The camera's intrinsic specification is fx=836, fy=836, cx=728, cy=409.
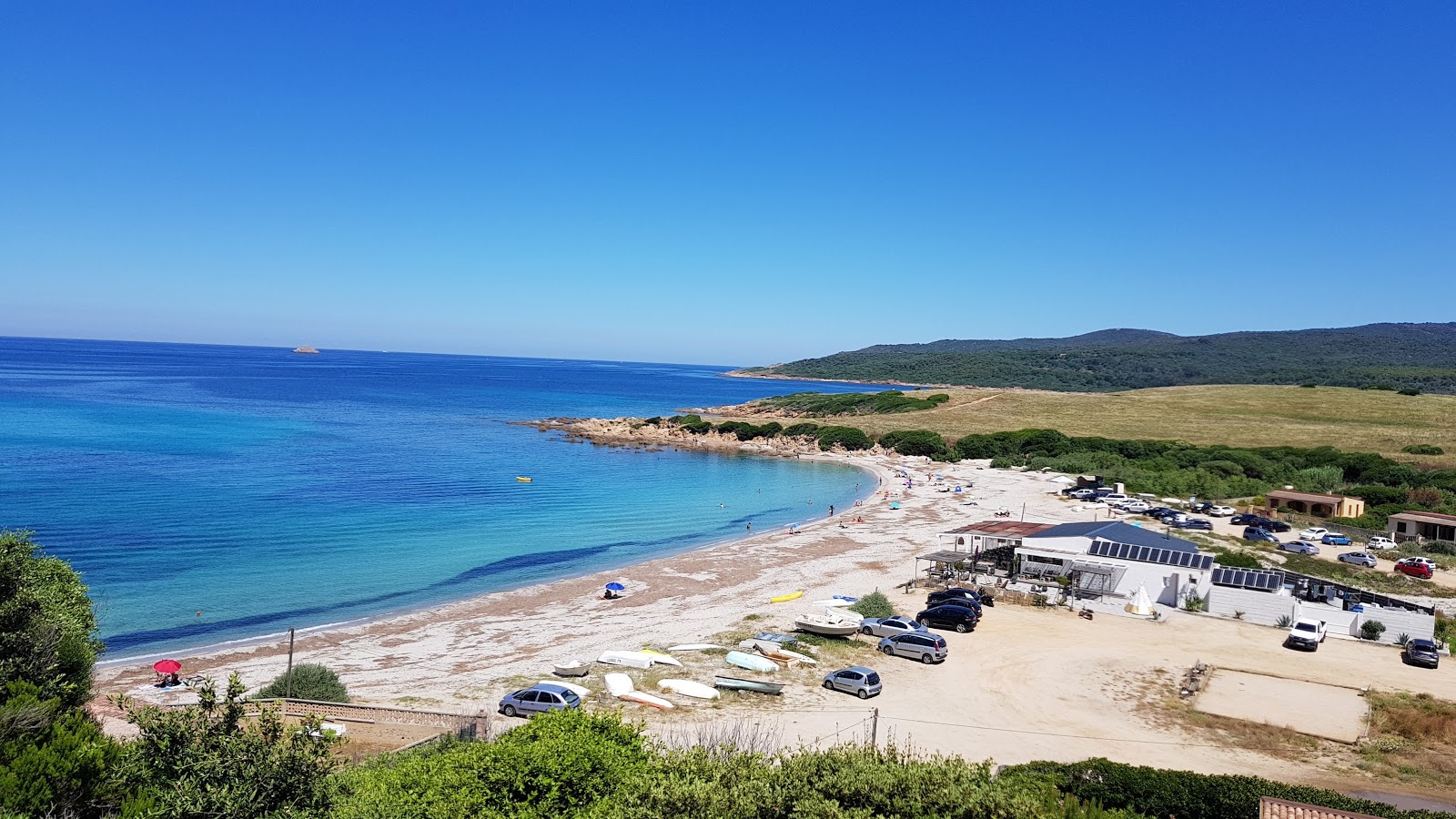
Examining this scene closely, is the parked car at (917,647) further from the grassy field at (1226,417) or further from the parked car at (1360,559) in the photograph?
the grassy field at (1226,417)

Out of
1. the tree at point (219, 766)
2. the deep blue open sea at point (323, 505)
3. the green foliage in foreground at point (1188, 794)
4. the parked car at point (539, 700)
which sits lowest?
the deep blue open sea at point (323, 505)

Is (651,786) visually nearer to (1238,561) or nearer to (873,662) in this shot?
(873,662)

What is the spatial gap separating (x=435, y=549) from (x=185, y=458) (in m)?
34.9

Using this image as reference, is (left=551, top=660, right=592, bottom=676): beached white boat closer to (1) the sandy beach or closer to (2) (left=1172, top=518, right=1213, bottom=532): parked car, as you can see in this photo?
(1) the sandy beach

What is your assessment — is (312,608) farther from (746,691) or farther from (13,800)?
(13,800)

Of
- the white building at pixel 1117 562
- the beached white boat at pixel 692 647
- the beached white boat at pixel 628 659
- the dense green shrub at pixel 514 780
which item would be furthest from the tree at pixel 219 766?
the white building at pixel 1117 562

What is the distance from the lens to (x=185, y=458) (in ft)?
210

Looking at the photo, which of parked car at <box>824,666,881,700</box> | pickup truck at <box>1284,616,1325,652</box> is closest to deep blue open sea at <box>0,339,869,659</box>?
parked car at <box>824,666,881,700</box>

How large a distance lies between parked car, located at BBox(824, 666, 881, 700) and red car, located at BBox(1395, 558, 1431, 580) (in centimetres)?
2817

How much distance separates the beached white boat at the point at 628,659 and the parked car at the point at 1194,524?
35.1 meters

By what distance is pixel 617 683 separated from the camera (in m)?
21.9

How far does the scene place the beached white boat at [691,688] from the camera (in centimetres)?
2155

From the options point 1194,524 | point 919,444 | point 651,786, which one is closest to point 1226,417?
point 919,444

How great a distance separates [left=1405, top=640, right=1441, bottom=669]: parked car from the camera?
81.4 feet
